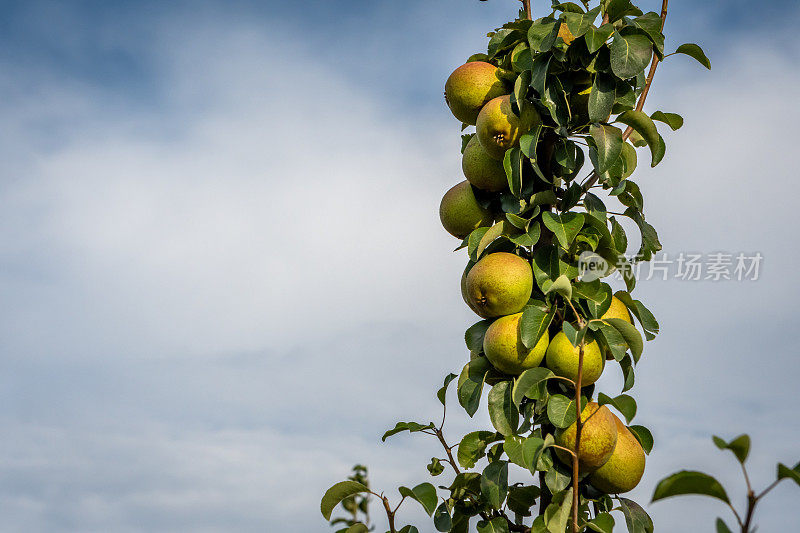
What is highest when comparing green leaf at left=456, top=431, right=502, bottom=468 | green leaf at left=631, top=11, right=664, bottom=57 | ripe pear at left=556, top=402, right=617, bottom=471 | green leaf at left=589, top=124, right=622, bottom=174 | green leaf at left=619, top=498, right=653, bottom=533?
green leaf at left=631, top=11, right=664, bottom=57

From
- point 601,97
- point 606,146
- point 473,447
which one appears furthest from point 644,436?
point 601,97

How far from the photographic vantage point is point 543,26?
96.3 inches

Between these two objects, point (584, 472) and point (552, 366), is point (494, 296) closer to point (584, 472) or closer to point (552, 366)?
point (552, 366)

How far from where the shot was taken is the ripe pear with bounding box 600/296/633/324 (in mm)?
2361

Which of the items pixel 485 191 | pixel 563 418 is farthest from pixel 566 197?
pixel 563 418

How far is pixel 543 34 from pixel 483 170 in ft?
1.67

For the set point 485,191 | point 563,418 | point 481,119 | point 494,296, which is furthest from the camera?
point 485,191

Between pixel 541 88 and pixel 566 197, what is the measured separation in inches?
15.6

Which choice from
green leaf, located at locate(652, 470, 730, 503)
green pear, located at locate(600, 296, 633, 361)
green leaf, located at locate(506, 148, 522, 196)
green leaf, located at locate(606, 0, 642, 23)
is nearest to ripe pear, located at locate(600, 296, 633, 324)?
green pear, located at locate(600, 296, 633, 361)

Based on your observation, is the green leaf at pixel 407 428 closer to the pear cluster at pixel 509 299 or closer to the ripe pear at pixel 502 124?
the pear cluster at pixel 509 299

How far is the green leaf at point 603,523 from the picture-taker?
7.04 ft

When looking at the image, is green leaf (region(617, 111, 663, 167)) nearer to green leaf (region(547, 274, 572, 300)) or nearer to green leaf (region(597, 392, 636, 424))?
green leaf (region(547, 274, 572, 300))

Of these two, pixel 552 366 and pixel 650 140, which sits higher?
pixel 650 140

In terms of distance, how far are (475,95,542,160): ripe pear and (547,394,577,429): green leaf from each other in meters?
0.88
